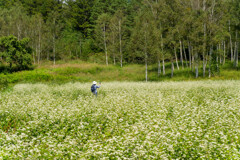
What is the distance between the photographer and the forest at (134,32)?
38.2 metres

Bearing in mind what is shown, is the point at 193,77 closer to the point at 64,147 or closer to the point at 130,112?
the point at 130,112

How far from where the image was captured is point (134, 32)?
56.3m

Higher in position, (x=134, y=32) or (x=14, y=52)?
(x=134, y=32)

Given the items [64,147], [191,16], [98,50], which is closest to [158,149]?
[64,147]

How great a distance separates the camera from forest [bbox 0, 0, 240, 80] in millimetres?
38188

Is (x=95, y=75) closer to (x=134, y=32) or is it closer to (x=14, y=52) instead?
(x=134, y=32)

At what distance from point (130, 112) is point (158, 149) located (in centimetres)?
556

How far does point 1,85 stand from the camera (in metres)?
26.6

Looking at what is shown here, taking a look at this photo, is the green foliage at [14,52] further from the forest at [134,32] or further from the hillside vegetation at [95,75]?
the hillside vegetation at [95,75]

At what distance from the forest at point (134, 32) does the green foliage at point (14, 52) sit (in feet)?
3.85

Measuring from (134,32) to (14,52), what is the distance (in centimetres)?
3101

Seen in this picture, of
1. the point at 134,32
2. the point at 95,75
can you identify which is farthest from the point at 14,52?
the point at 134,32

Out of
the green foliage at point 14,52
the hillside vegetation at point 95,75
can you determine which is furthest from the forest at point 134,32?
the hillside vegetation at point 95,75

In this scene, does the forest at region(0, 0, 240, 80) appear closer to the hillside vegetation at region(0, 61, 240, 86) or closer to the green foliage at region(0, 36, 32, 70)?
the green foliage at region(0, 36, 32, 70)
